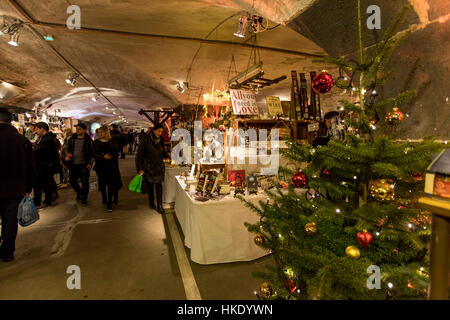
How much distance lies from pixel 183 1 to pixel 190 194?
2.64 meters

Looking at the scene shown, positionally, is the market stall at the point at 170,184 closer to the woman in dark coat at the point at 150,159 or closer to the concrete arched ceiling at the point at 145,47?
the woman in dark coat at the point at 150,159

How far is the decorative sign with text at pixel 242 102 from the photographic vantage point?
137 inches

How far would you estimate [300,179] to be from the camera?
54.5 inches

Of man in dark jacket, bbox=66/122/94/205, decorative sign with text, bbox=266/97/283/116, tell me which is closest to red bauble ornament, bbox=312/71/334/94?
decorative sign with text, bbox=266/97/283/116

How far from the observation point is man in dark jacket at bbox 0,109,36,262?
2.93m

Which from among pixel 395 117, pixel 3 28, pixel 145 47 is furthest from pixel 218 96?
pixel 395 117

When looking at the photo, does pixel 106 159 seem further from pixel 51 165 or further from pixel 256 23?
pixel 256 23

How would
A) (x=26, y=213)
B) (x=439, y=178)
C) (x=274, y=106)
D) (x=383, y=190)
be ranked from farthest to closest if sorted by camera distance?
(x=274, y=106) < (x=26, y=213) < (x=383, y=190) < (x=439, y=178)

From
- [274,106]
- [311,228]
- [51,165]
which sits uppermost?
[274,106]

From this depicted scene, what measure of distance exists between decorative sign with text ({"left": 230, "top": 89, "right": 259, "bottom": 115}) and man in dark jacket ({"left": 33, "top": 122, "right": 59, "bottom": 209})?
4.33m

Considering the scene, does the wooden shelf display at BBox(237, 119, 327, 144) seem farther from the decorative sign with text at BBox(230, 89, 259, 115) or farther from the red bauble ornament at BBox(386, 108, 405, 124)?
the red bauble ornament at BBox(386, 108, 405, 124)

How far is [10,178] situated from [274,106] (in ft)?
12.2

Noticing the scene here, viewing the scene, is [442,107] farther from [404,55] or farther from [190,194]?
[190,194]

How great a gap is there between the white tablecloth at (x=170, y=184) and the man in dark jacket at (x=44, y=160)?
2.57 metres
